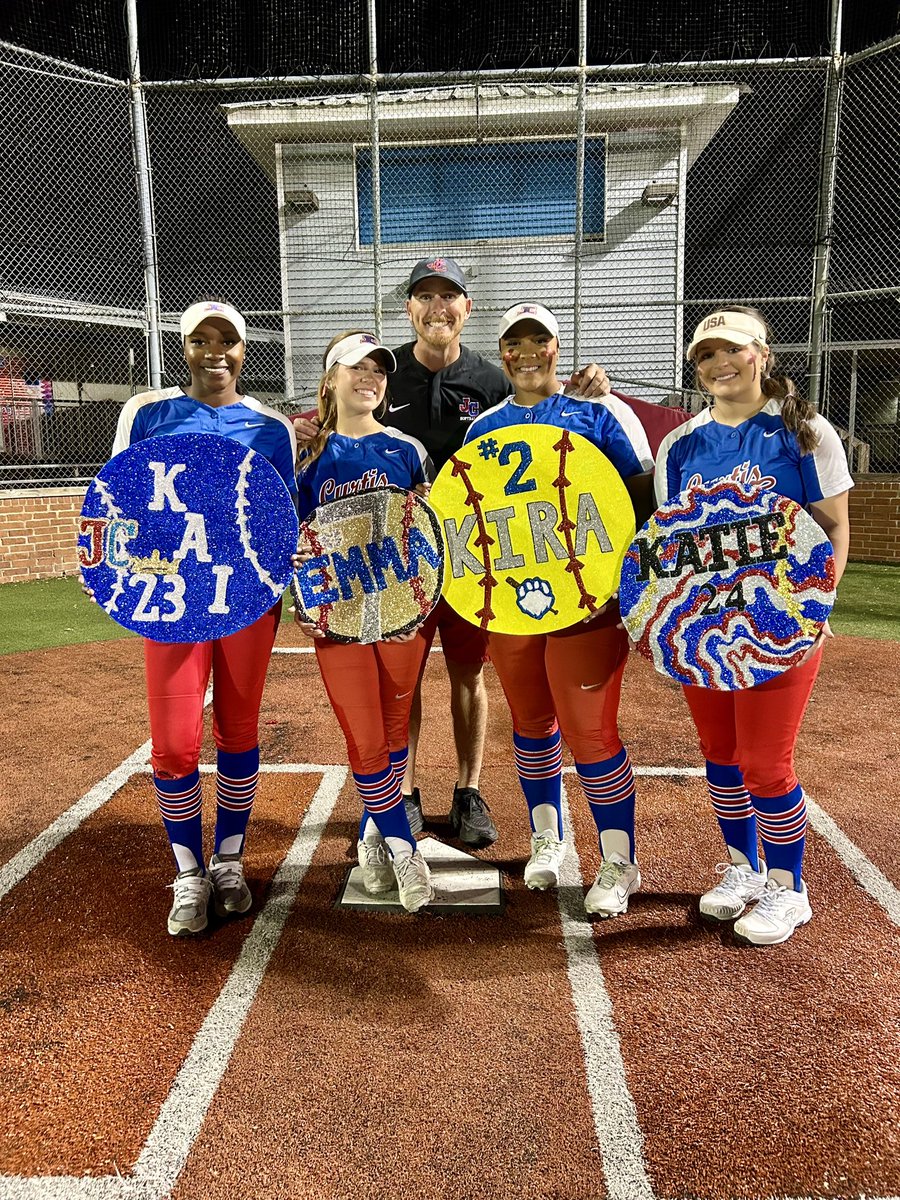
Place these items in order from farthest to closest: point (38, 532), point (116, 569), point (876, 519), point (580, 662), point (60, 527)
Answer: point (876, 519)
point (60, 527)
point (38, 532)
point (580, 662)
point (116, 569)

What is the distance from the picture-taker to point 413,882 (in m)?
2.62

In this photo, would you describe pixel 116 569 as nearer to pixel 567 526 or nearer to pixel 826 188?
pixel 567 526

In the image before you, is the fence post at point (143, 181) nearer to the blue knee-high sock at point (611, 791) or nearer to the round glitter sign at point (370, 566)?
the round glitter sign at point (370, 566)

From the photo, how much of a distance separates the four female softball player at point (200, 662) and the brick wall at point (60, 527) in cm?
757

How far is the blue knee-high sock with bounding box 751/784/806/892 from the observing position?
237cm

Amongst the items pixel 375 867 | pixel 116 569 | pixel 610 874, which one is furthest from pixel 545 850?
pixel 116 569

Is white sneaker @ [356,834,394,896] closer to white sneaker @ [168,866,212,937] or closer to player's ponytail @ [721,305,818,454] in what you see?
white sneaker @ [168,866,212,937]

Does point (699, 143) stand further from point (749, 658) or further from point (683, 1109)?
point (683, 1109)

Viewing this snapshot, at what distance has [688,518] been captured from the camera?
89.3 inches

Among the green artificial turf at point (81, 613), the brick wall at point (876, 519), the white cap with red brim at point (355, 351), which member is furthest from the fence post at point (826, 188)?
the white cap with red brim at point (355, 351)

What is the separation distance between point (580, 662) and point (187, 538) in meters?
1.28

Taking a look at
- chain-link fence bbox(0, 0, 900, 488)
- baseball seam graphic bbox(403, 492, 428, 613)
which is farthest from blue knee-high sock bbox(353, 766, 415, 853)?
chain-link fence bbox(0, 0, 900, 488)

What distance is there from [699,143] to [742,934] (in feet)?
40.2

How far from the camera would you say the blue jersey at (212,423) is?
8.03 ft
